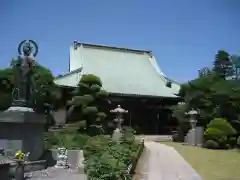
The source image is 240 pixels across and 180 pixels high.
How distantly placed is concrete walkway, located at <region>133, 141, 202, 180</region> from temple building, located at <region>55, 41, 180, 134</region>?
524 inches

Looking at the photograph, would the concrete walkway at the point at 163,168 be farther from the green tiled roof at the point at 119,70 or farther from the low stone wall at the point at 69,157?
the green tiled roof at the point at 119,70

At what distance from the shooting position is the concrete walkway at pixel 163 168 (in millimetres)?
10905

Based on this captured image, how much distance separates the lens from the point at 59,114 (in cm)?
2695

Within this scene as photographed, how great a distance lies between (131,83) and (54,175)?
73.1ft

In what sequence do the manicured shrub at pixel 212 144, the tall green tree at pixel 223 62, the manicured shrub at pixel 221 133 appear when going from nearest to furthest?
the manicured shrub at pixel 212 144 → the manicured shrub at pixel 221 133 → the tall green tree at pixel 223 62

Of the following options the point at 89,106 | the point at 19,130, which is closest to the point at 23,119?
the point at 19,130

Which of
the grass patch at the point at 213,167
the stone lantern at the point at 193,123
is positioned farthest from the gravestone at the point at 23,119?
the stone lantern at the point at 193,123

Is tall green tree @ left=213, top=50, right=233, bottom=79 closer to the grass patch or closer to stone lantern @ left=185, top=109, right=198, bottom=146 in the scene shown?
stone lantern @ left=185, top=109, right=198, bottom=146

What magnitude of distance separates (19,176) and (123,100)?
71.8 feet

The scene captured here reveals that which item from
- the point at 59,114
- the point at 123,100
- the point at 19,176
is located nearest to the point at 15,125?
the point at 19,176

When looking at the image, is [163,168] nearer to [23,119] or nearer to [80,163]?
[80,163]

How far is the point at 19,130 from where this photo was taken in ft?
34.3

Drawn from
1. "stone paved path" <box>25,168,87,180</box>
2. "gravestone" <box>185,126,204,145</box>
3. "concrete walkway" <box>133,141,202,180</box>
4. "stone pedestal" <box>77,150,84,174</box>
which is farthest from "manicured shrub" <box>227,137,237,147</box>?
"stone paved path" <box>25,168,87,180</box>

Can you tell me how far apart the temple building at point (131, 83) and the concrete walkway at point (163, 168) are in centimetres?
1330
